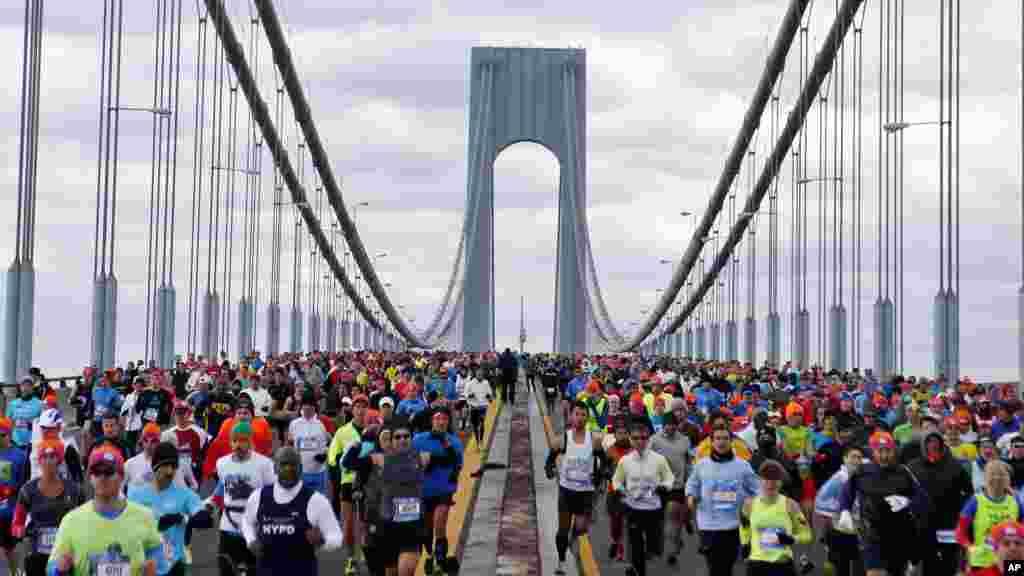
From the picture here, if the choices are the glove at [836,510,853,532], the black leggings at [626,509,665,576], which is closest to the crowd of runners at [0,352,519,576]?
the black leggings at [626,509,665,576]

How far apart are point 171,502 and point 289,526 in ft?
4.84

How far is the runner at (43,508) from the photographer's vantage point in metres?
8.96

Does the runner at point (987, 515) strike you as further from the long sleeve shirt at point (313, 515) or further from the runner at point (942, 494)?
the long sleeve shirt at point (313, 515)

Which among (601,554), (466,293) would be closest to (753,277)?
(601,554)

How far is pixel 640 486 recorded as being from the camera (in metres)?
12.2

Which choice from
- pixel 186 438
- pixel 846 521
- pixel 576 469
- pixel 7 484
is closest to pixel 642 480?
pixel 576 469

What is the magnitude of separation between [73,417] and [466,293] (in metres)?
94.7

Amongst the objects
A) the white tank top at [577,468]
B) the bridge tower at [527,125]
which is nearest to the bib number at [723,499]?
the white tank top at [577,468]

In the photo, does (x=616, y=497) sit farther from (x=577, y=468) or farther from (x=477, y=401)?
(x=477, y=401)

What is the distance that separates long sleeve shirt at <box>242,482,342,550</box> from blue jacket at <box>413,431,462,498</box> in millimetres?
4091

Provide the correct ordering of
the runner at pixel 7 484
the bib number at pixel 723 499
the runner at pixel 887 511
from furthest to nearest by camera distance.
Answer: the runner at pixel 7 484 → the bib number at pixel 723 499 → the runner at pixel 887 511

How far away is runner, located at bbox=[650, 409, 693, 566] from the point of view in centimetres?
1336

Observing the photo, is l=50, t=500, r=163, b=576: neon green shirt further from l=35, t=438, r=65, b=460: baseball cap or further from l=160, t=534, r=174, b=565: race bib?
l=35, t=438, r=65, b=460: baseball cap

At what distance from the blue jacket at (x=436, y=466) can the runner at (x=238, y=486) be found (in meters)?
2.23
